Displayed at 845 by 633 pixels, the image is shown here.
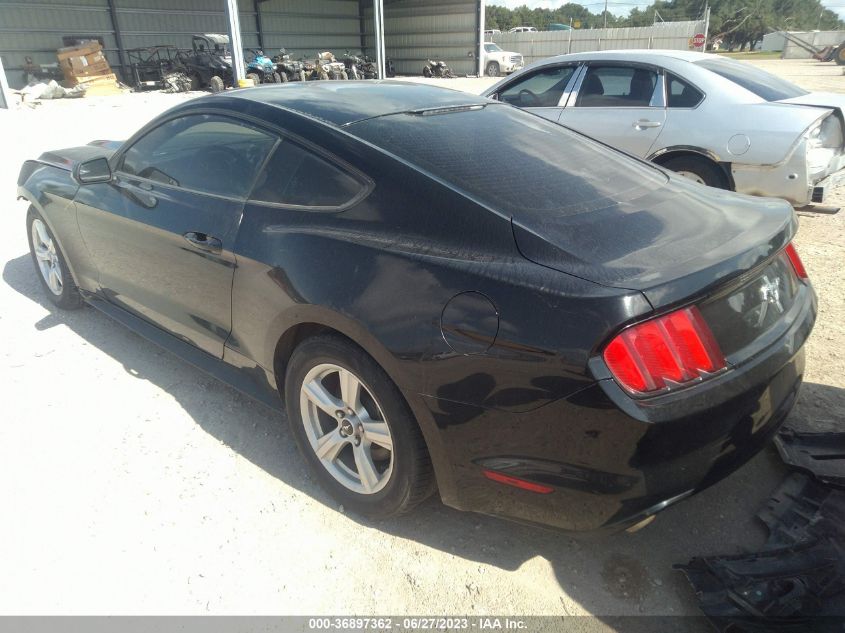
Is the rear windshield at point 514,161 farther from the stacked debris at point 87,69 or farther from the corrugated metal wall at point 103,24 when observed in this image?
the corrugated metal wall at point 103,24

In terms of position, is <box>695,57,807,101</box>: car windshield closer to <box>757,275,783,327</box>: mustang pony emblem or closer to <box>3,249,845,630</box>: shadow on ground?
<box>3,249,845,630</box>: shadow on ground

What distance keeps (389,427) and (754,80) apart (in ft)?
18.4

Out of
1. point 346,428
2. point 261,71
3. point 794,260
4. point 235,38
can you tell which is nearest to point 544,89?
point 794,260

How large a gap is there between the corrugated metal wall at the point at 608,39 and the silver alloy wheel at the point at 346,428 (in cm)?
4415

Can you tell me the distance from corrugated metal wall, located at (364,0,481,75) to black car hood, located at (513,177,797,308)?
3449cm

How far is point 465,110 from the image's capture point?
2.95 metres

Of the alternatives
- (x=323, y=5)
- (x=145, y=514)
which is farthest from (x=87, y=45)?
(x=145, y=514)

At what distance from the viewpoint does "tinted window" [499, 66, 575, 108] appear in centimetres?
653

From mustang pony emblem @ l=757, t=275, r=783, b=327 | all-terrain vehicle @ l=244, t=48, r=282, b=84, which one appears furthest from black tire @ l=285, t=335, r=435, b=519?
all-terrain vehicle @ l=244, t=48, r=282, b=84

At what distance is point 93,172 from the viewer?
11.2 feet

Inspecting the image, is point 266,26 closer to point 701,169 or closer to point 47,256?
point 701,169

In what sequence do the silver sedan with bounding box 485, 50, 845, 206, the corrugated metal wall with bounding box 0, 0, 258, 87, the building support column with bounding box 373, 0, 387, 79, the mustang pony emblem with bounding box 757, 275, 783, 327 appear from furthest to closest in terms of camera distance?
1. the building support column with bounding box 373, 0, 387, 79
2. the corrugated metal wall with bounding box 0, 0, 258, 87
3. the silver sedan with bounding box 485, 50, 845, 206
4. the mustang pony emblem with bounding box 757, 275, 783, 327

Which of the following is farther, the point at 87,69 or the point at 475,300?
the point at 87,69

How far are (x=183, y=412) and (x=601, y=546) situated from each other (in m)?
2.17
